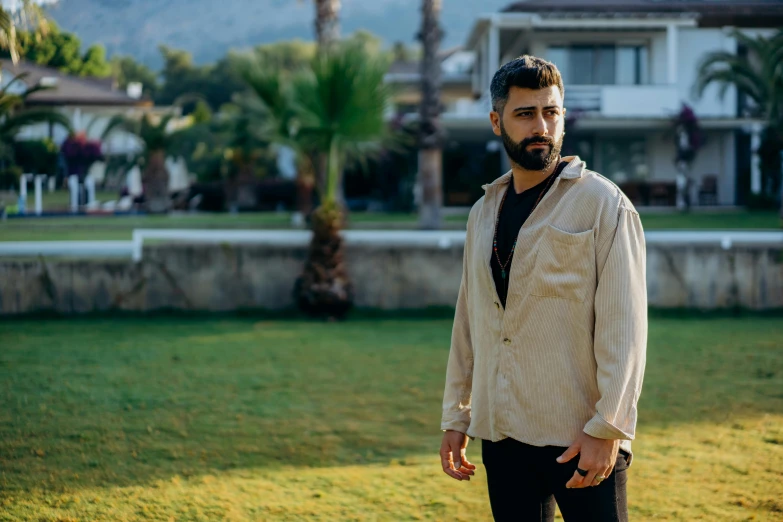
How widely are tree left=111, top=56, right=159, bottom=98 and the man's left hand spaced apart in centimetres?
2249

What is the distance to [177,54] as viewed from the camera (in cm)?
5175

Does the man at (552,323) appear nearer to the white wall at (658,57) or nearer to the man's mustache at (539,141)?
the man's mustache at (539,141)

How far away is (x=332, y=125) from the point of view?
12711 mm

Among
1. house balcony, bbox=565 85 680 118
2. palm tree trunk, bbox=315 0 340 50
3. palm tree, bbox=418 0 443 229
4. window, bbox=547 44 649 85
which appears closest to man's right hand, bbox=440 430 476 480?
palm tree, bbox=418 0 443 229

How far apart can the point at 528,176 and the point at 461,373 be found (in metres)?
0.70

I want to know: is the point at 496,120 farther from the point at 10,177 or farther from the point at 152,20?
the point at 152,20

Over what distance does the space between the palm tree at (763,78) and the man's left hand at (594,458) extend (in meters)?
19.7

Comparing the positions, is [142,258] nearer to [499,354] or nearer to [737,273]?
[737,273]

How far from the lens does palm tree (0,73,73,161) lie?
12.8 meters

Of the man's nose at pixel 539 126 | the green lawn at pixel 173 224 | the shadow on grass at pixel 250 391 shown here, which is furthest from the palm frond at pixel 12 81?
the man's nose at pixel 539 126

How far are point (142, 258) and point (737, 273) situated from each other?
8.05 m

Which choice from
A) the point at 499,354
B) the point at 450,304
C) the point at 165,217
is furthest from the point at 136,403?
the point at 165,217

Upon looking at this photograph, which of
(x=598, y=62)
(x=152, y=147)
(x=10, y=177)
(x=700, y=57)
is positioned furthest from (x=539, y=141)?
(x=700, y=57)

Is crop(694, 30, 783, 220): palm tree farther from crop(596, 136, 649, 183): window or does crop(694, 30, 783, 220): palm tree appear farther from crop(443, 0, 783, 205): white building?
crop(596, 136, 649, 183): window
